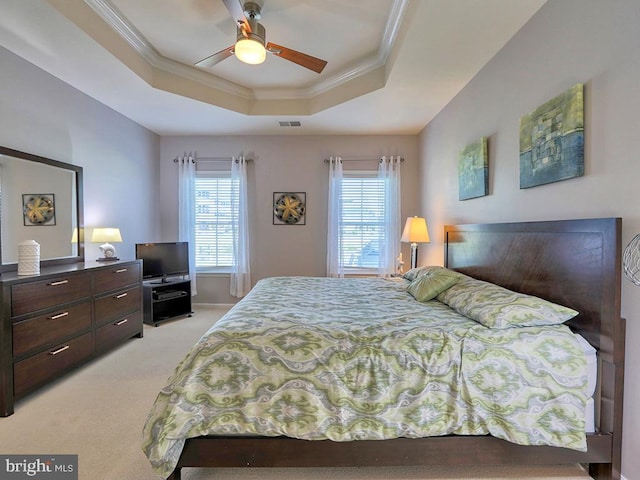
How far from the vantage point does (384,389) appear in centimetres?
147

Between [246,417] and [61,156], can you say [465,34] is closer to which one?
[246,417]

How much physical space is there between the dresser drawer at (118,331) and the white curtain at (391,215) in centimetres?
324

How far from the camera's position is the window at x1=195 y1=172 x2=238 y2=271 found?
4820mm

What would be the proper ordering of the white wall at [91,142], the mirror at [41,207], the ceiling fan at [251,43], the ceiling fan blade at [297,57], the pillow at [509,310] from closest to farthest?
1. the pillow at [509,310]
2. the ceiling fan at [251,43]
3. the ceiling fan blade at [297,57]
4. the mirror at [41,207]
5. the white wall at [91,142]

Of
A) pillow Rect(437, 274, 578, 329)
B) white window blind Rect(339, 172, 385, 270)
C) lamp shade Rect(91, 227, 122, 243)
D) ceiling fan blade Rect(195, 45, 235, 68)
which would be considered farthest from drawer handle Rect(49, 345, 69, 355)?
white window blind Rect(339, 172, 385, 270)

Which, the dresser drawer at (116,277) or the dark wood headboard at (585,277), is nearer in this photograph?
the dark wood headboard at (585,277)

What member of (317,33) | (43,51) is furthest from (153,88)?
(317,33)

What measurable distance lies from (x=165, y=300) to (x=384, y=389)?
370 centimetres

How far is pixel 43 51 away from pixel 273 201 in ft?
9.52

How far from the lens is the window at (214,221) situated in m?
4.82

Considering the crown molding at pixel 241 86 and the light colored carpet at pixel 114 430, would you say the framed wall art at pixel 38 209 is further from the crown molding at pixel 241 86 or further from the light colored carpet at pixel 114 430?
the crown molding at pixel 241 86

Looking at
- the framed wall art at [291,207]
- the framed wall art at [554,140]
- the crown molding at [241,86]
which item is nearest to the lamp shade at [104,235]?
the crown molding at [241,86]

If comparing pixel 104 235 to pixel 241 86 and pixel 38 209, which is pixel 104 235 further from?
pixel 241 86

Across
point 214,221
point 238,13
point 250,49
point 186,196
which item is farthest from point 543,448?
point 186,196
